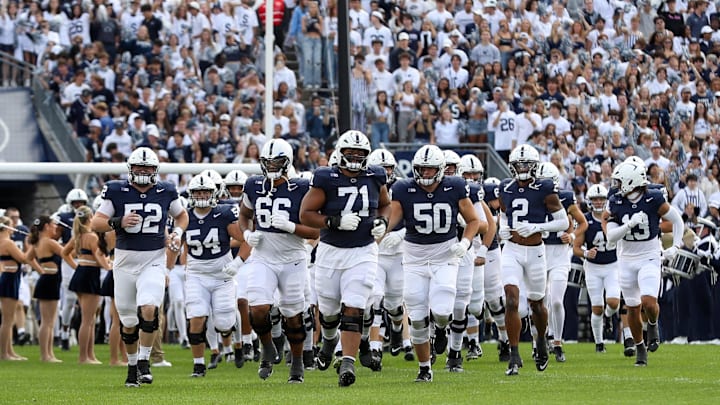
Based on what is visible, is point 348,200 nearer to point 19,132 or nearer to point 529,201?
point 529,201

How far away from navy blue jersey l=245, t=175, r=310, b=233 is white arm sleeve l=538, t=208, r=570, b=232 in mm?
2567

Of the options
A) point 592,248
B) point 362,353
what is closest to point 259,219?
point 362,353

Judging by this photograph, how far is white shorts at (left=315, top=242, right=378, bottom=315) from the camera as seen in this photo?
12133mm

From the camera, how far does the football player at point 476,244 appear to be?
14.9 metres

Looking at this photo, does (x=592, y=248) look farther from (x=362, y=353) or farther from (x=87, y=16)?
(x=87, y=16)

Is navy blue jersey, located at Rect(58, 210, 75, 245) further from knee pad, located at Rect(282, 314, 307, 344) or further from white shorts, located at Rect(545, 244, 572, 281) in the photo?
knee pad, located at Rect(282, 314, 307, 344)

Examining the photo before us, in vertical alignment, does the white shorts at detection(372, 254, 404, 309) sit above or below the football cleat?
above

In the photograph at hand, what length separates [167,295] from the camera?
2264 centimetres

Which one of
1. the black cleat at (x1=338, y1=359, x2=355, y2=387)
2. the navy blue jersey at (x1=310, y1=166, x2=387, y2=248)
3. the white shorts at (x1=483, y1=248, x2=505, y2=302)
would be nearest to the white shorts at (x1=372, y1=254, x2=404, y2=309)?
the white shorts at (x1=483, y1=248, x2=505, y2=302)

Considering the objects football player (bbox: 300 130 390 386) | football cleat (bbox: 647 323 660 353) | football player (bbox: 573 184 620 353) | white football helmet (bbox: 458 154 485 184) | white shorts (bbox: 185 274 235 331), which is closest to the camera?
football player (bbox: 300 130 390 386)

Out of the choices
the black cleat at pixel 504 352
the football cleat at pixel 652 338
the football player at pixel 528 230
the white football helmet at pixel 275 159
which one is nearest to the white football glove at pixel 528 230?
the football player at pixel 528 230

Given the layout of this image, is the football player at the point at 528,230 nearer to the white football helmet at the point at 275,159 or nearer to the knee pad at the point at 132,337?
the white football helmet at the point at 275,159

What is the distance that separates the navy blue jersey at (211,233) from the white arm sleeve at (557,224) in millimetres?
3209

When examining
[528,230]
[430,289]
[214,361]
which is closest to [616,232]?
[528,230]
